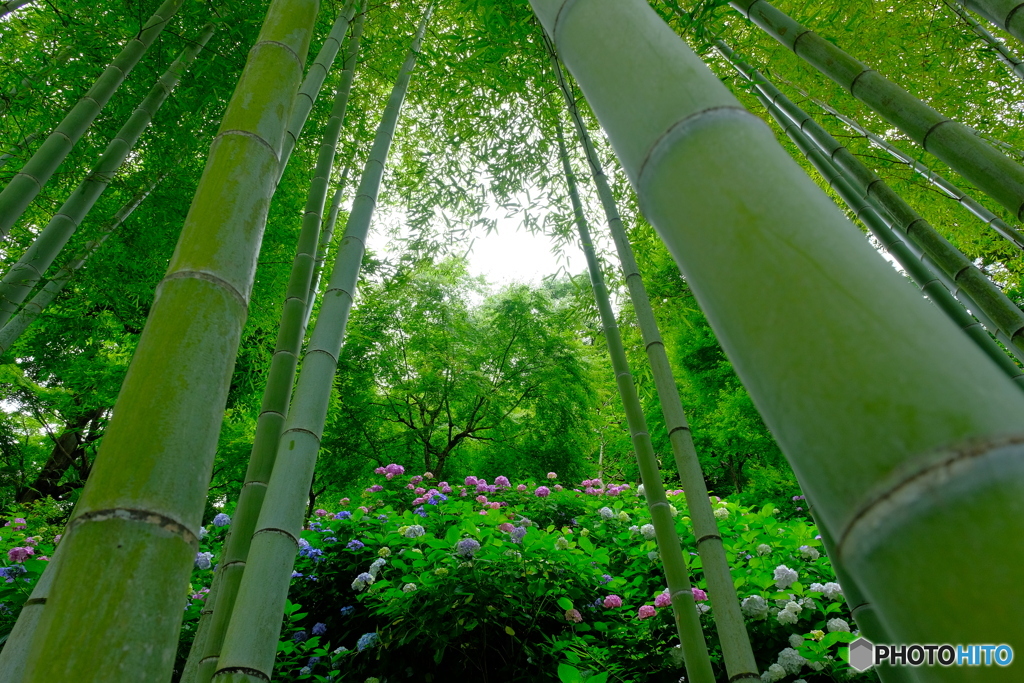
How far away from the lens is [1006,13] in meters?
1.37

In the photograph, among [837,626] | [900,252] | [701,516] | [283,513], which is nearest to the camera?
[283,513]

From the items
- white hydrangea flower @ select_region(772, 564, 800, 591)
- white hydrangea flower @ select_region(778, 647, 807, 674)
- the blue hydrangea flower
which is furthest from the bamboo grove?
white hydrangea flower @ select_region(772, 564, 800, 591)

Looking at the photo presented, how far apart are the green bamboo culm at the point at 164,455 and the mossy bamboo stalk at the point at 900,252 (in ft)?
6.89

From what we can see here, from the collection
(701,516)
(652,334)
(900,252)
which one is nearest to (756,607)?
(701,516)

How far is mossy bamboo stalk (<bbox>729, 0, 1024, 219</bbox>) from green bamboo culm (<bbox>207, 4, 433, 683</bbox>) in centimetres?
151

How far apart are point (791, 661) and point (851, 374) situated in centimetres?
227

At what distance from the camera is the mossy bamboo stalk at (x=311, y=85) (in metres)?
1.34

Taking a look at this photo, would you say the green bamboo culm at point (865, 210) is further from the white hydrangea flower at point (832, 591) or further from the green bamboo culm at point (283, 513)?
the green bamboo culm at point (283, 513)

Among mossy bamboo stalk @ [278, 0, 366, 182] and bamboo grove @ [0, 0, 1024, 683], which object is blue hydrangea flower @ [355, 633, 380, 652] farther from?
mossy bamboo stalk @ [278, 0, 366, 182]

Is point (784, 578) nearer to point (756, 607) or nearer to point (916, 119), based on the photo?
point (756, 607)

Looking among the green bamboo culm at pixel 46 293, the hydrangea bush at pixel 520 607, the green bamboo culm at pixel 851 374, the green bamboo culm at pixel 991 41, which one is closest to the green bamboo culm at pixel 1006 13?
the green bamboo culm at pixel 851 374

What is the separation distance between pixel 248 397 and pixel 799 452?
19.9ft

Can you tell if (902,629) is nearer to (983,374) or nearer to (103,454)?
(983,374)

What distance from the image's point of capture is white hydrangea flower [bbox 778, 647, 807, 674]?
6.86 feet
